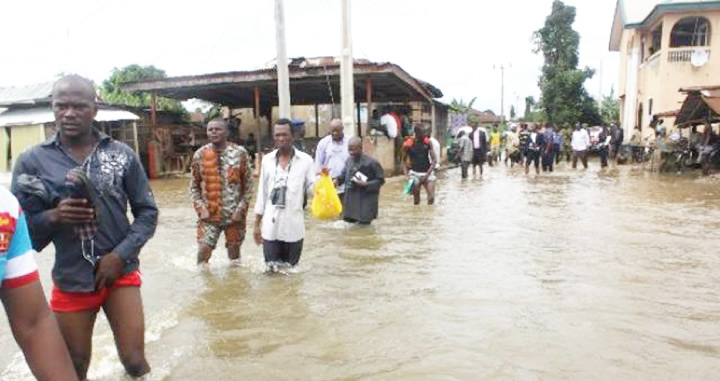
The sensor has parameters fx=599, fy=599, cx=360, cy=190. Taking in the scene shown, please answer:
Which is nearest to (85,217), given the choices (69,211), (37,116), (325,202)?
(69,211)

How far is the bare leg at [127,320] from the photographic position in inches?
119

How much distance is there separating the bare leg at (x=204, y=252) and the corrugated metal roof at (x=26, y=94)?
A: 15259 millimetres

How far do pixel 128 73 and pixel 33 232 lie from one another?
126ft

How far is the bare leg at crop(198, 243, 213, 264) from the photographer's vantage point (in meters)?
5.81

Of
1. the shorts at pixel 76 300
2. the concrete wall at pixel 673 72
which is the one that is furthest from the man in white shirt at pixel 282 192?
the concrete wall at pixel 673 72

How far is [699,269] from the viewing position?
6.18m

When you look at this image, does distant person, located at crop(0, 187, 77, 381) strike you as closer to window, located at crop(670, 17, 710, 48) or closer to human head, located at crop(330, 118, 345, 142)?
human head, located at crop(330, 118, 345, 142)

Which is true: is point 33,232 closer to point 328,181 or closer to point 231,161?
point 231,161

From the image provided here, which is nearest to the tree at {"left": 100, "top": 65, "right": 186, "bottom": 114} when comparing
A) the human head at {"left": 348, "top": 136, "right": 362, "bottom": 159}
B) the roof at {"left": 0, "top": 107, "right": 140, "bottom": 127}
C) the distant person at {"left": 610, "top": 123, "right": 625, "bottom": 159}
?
the roof at {"left": 0, "top": 107, "right": 140, "bottom": 127}

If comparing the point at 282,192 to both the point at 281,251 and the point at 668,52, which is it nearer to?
the point at 281,251

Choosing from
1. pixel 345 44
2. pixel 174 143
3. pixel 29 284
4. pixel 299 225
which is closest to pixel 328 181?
pixel 299 225

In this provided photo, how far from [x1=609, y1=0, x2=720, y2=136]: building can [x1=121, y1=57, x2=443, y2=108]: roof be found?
28.3ft

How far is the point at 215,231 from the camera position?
18.8 feet

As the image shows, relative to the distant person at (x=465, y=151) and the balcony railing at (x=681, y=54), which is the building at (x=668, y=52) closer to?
the balcony railing at (x=681, y=54)
